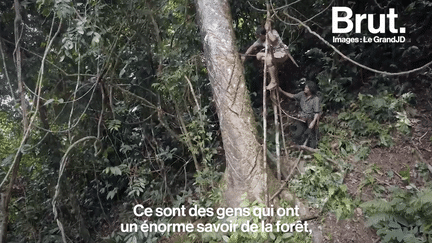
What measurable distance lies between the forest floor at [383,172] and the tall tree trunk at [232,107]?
0.99 metres

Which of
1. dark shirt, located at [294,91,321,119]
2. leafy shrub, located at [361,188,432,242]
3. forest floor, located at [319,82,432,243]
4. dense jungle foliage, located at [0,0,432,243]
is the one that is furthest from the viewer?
dense jungle foliage, located at [0,0,432,243]

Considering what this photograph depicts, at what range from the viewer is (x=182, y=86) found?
5355mm

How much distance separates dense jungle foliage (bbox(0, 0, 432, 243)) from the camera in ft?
16.5

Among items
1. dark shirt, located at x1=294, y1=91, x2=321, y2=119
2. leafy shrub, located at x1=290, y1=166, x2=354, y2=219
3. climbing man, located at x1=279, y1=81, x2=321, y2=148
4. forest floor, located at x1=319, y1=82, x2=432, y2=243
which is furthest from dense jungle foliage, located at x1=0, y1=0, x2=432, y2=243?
dark shirt, located at x1=294, y1=91, x2=321, y2=119

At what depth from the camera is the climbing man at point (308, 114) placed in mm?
4914

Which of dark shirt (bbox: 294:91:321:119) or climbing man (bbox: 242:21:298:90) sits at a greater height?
climbing man (bbox: 242:21:298:90)

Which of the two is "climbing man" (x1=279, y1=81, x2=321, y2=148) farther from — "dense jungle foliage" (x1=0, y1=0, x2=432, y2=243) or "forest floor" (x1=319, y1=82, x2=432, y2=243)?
"forest floor" (x1=319, y1=82, x2=432, y2=243)

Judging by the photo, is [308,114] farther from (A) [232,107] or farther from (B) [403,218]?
(B) [403,218]

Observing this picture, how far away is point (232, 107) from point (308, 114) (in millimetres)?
1418

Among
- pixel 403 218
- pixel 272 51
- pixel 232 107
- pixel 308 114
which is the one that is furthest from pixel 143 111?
pixel 403 218

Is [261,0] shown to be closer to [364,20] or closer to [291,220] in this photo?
[364,20]

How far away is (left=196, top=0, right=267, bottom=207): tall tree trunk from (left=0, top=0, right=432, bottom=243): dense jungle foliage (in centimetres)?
45

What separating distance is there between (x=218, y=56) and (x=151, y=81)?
6.59ft

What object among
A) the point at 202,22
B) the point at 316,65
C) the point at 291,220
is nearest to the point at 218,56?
the point at 202,22
